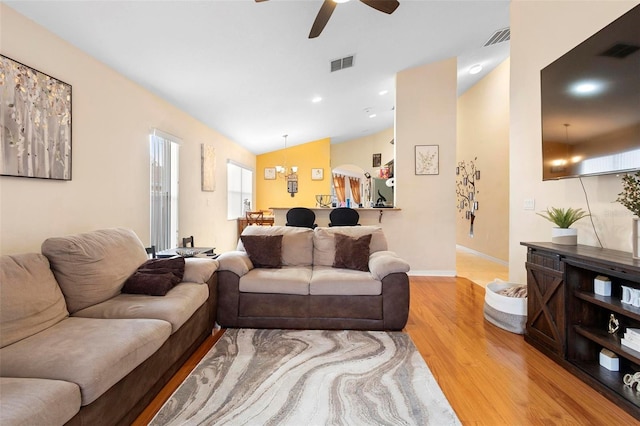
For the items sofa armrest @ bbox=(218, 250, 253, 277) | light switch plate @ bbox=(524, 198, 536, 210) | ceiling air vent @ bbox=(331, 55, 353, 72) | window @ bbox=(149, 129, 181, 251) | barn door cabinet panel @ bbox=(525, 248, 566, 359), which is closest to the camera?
barn door cabinet panel @ bbox=(525, 248, 566, 359)

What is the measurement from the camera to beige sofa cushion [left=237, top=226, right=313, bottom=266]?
351cm

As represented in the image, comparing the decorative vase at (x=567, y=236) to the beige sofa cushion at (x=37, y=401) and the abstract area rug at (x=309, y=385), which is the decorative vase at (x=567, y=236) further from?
the beige sofa cushion at (x=37, y=401)

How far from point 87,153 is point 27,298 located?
1558 millimetres

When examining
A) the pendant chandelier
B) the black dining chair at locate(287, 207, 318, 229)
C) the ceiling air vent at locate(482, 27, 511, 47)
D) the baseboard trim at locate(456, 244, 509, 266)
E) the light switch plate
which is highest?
the ceiling air vent at locate(482, 27, 511, 47)

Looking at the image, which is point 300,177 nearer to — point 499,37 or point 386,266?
point 499,37

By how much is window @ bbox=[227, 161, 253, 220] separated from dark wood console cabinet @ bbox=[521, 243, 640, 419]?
608cm

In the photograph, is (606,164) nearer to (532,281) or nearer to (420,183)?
(532,281)

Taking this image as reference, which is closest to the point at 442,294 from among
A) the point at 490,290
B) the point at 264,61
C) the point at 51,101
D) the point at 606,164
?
the point at 490,290

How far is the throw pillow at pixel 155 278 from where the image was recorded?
2342 mm

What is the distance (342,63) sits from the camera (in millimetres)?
4531

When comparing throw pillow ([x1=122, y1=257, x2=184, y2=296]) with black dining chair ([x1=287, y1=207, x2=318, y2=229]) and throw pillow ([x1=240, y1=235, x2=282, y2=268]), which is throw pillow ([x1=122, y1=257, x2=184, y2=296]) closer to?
throw pillow ([x1=240, y1=235, x2=282, y2=268])

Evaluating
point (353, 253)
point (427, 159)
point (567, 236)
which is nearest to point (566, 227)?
point (567, 236)

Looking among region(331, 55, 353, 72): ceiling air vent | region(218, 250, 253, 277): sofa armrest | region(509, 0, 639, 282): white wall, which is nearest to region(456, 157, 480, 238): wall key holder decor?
region(509, 0, 639, 282): white wall

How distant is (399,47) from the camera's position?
14.5 ft
